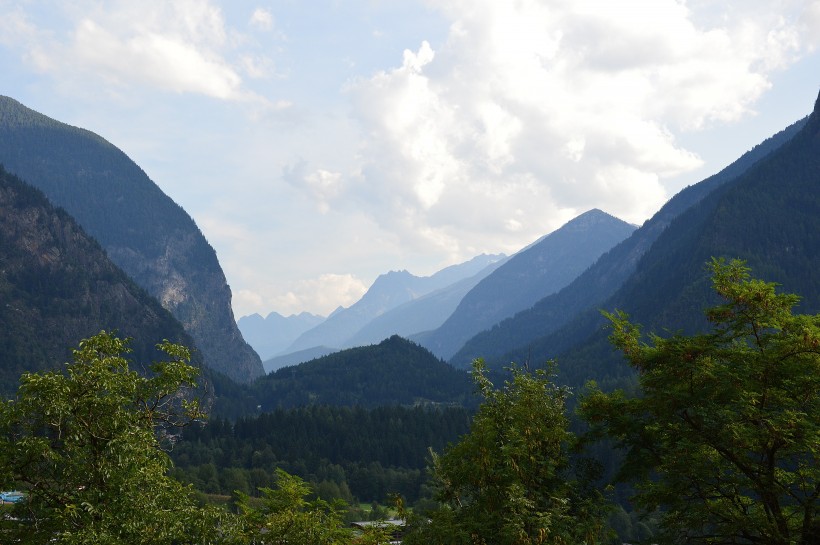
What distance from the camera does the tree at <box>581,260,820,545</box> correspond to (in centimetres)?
2453

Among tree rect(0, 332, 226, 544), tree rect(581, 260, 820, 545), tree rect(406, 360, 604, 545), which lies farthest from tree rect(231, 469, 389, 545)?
tree rect(581, 260, 820, 545)

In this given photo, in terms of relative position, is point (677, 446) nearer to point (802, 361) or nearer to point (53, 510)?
point (802, 361)

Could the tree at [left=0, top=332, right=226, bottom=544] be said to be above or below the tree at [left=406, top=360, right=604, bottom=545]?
above

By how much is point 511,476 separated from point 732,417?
9.12 m

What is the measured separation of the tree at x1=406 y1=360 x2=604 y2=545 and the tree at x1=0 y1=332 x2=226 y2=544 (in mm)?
10213

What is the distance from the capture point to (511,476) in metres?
25.7

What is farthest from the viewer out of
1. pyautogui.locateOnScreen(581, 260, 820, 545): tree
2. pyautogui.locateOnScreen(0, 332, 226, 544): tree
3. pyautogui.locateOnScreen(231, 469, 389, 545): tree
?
pyautogui.locateOnScreen(231, 469, 389, 545): tree

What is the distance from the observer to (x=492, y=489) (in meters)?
26.2

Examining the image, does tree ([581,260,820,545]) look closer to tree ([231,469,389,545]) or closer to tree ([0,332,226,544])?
tree ([231,469,389,545])

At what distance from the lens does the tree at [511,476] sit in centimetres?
2459

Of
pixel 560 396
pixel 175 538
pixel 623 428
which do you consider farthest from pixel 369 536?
pixel 623 428

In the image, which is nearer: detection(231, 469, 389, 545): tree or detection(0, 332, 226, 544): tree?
detection(0, 332, 226, 544): tree

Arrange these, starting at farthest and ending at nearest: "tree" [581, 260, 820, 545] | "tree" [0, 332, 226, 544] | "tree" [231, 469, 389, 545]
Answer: "tree" [231, 469, 389, 545] < "tree" [581, 260, 820, 545] < "tree" [0, 332, 226, 544]

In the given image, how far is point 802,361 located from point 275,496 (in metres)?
23.3
